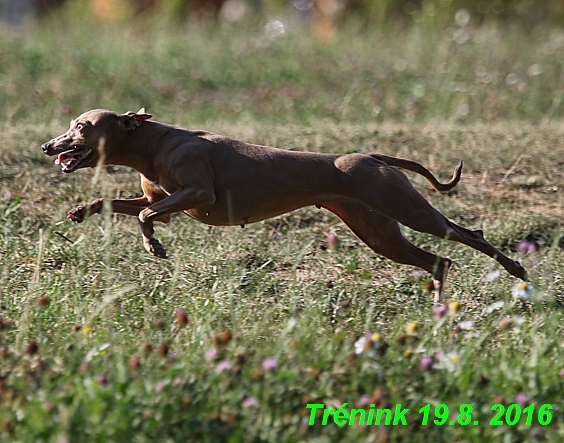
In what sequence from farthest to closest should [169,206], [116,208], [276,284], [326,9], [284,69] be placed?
[326,9]
[284,69]
[276,284]
[116,208]
[169,206]

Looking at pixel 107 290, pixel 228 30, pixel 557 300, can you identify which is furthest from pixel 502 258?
pixel 228 30

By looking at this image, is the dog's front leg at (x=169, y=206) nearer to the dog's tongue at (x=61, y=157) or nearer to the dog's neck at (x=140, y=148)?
the dog's neck at (x=140, y=148)

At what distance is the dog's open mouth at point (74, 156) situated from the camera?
187 inches

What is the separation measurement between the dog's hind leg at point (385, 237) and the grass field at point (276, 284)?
0.15 meters

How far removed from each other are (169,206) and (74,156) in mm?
583

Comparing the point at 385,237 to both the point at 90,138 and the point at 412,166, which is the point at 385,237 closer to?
the point at 412,166

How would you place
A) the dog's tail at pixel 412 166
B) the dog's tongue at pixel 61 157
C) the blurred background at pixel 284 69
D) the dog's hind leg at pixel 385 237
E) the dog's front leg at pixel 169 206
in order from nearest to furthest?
1. the dog's front leg at pixel 169 206
2. the dog's tongue at pixel 61 157
3. the dog's tail at pixel 412 166
4. the dog's hind leg at pixel 385 237
5. the blurred background at pixel 284 69

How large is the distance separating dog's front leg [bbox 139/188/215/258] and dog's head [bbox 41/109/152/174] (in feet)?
1.27

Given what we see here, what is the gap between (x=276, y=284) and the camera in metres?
5.33

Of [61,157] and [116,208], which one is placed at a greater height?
[61,157]

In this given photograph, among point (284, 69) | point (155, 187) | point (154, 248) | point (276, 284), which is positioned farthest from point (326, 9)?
point (154, 248)

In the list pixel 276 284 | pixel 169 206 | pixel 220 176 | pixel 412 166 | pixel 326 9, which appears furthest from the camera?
pixel 326 9

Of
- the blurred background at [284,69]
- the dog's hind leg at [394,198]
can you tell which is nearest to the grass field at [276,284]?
the blurred background at [284,69]

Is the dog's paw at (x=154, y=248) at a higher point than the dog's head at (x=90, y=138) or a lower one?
lower
